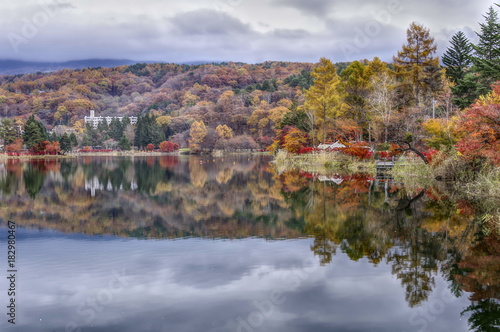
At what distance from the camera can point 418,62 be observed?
4031 cm

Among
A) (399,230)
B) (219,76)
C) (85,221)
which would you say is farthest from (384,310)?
(219,76)

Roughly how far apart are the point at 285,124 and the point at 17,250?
4140 cm

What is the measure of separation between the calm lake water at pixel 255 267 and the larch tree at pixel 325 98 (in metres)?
24.5

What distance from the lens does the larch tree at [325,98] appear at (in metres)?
40.9

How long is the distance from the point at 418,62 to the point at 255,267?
120 feet

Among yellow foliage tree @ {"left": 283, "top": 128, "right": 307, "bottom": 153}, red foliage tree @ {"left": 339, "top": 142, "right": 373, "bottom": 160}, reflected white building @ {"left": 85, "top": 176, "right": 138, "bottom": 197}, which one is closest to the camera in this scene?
reflected white building @ {"left": 85, "top": 176, "right": 138, "bottom": 197}

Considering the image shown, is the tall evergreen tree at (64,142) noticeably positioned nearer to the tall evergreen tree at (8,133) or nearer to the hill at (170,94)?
the tall evergreen tree at (8,133)

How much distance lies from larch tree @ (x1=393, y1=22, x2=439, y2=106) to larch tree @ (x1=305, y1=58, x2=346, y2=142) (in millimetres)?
5783

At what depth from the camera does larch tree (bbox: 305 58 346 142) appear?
1612 inches

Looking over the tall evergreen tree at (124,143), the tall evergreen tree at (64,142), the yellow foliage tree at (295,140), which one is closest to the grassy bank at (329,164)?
the yellow foliage tree at (295,140)

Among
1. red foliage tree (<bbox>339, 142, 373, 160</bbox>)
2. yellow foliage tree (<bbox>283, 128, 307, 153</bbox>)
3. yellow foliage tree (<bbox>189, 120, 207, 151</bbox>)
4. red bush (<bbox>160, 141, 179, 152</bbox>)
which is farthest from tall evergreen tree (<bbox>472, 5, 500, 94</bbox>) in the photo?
red bush (<bbox>160, 141, 179, 152</bbox>)

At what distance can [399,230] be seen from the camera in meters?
11.9

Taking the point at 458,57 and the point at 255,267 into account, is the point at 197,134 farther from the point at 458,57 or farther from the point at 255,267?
the point at 255,267

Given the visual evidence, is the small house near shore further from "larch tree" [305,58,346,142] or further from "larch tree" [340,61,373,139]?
"larch tree" [340,61,373,139]
